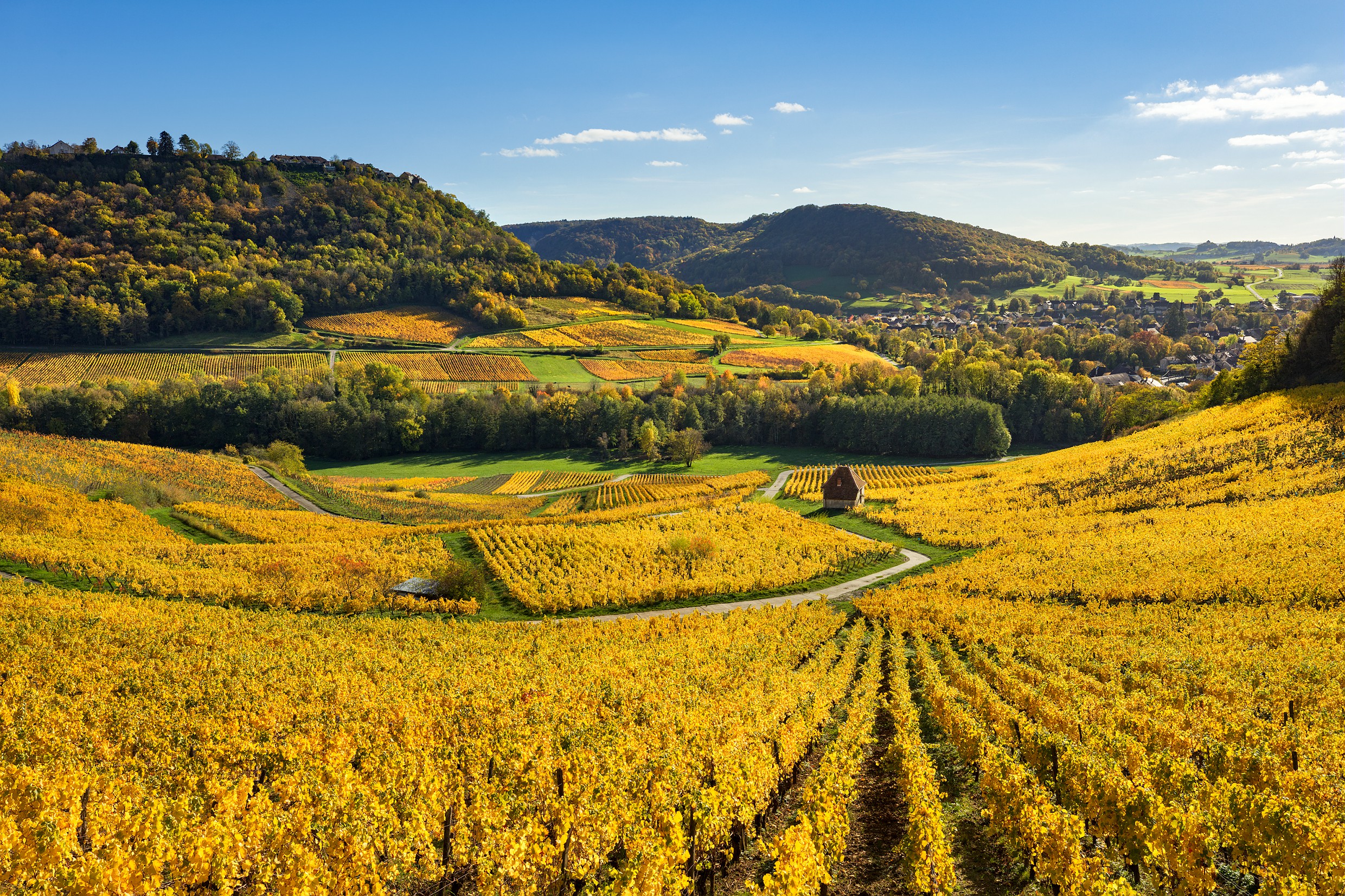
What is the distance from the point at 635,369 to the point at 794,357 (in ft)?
113

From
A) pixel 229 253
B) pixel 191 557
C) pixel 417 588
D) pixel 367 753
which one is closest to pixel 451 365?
pixel 229 253

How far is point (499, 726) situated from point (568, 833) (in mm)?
6125

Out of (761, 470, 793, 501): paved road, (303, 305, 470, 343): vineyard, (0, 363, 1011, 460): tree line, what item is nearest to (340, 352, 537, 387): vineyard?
(0, 363, 1011, 460): tree line

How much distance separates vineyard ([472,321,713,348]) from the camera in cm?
13600

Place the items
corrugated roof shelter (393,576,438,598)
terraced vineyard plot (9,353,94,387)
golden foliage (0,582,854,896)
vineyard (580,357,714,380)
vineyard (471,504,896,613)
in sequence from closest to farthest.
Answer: golden foliage (0,582,854,896) < corrugated roof shelter (393,576,438,598) < vineyard (471,504,896,613) < terraced vineyard plot (9,353,94,387) < vineyard (580,357,714,380)

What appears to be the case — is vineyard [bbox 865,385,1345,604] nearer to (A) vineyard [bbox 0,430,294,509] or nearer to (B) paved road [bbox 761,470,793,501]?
(B) paved road [bbox 761,470,793,501]

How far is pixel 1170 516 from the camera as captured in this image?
45656mm

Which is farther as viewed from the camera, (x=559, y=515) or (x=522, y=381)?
(x=522, y=381)

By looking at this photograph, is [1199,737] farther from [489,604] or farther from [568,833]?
[489,604]

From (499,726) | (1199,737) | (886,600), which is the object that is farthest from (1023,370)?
(499,726)

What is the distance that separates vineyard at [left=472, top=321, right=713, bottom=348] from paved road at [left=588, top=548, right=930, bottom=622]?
10176 centimetres

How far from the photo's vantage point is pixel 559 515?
62.7 meters

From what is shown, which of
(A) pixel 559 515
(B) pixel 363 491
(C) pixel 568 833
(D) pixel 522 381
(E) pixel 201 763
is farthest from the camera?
(D) pixel 522 381

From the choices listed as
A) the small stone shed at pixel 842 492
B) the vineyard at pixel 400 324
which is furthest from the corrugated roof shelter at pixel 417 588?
the vineyard at pixel 400 324
